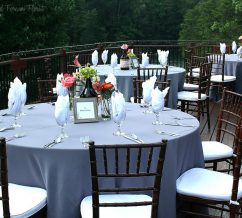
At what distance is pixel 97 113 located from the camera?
3416 mm

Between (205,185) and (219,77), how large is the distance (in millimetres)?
4942

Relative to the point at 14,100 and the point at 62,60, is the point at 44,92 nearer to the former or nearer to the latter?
the point at 14,100

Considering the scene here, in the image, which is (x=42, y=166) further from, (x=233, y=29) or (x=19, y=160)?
(x=233, y=29)

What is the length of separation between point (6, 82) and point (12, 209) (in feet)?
18.6

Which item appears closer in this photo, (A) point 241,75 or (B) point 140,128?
(B) point 140,128

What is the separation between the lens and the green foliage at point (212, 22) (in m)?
32.1

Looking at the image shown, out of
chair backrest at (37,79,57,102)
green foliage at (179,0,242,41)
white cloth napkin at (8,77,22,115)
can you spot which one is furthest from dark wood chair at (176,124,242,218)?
green foliage at (179,0,242,41)

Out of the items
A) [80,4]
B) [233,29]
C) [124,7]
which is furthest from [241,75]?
[124,7]

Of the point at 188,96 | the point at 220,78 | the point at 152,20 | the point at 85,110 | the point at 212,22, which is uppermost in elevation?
the point at 152,20

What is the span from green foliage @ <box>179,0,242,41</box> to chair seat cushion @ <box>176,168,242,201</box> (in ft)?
93.4

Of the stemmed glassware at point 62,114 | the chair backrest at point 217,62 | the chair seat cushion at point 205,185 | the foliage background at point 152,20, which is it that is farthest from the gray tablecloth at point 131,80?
the foliage background at point 152,20

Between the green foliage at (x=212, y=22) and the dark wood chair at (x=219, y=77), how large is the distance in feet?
76.5

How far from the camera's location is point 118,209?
2619 millimetres

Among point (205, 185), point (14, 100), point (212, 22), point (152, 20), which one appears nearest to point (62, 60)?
point (14, 100)
